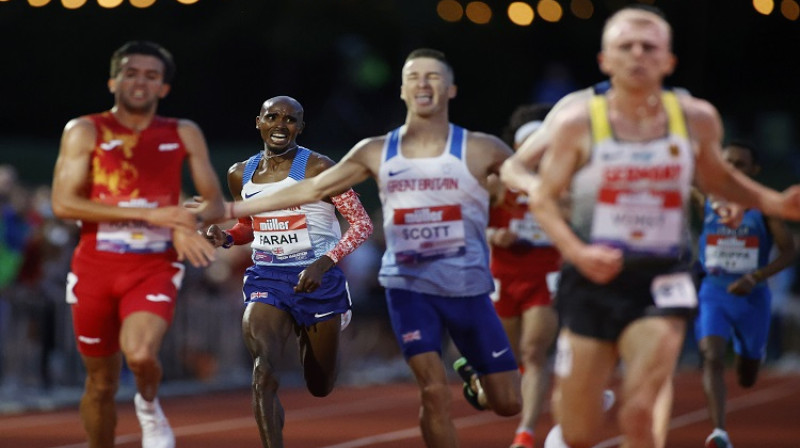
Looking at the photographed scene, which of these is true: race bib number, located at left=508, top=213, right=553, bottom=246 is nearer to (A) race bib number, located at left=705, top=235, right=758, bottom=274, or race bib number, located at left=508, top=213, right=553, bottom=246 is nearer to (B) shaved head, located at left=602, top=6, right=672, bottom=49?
(A) race bib number, located at left=705, top=235, right=758, bottom=274

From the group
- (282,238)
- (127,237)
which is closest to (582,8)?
(282,238)

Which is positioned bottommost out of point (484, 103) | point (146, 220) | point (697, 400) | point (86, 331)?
point (697, 400)

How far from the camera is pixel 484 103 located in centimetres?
2758

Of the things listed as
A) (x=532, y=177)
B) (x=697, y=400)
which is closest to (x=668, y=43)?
(x=532, y=177)

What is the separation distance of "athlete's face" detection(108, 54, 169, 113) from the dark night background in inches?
600

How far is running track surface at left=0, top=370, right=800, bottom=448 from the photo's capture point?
1384 centimetres

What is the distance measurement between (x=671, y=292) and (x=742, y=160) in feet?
14.9

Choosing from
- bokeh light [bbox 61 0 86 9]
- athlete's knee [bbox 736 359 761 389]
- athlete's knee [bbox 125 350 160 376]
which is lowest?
athlete's knee [bbox 736 359 761 389]

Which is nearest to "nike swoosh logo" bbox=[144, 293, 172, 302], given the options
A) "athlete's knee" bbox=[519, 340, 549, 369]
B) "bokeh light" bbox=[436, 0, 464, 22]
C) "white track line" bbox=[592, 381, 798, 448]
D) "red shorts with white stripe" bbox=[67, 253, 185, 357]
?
"red shorts with white stripe" bbox=[67, 253, 185, 357]

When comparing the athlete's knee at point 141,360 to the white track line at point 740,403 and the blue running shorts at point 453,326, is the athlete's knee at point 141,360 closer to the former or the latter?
the blue running shorts at point 453,326

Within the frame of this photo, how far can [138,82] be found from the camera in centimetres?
866

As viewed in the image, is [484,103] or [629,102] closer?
[629,102]

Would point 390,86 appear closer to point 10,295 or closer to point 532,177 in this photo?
point 10,295

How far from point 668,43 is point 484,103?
66.6 feet
